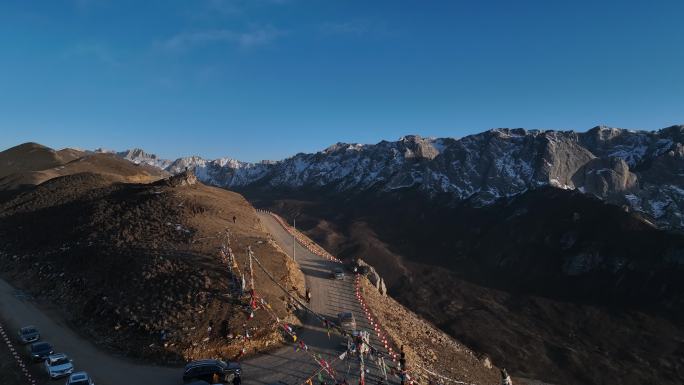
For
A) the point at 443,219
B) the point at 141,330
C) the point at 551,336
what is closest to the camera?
the point at 141,330

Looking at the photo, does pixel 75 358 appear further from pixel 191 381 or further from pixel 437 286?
pixel 437 286

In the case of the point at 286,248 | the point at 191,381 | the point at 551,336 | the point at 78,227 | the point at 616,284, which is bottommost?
the point at 551,336

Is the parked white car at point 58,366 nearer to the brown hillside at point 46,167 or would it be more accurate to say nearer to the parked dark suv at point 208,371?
the parked dark suv at point 208,371

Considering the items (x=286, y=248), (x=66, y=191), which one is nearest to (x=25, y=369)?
(x=286, y=248)

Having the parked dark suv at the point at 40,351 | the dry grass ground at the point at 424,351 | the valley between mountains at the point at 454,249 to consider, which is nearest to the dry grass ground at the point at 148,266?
the valley between mountains at the point at 454,249

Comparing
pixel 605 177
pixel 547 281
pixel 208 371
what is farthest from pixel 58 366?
pixel 605 177

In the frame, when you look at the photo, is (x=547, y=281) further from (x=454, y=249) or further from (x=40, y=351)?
(x=40, y=351)

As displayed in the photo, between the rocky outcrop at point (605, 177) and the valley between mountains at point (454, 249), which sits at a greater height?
the rocky outcrop at point (605, 177)
